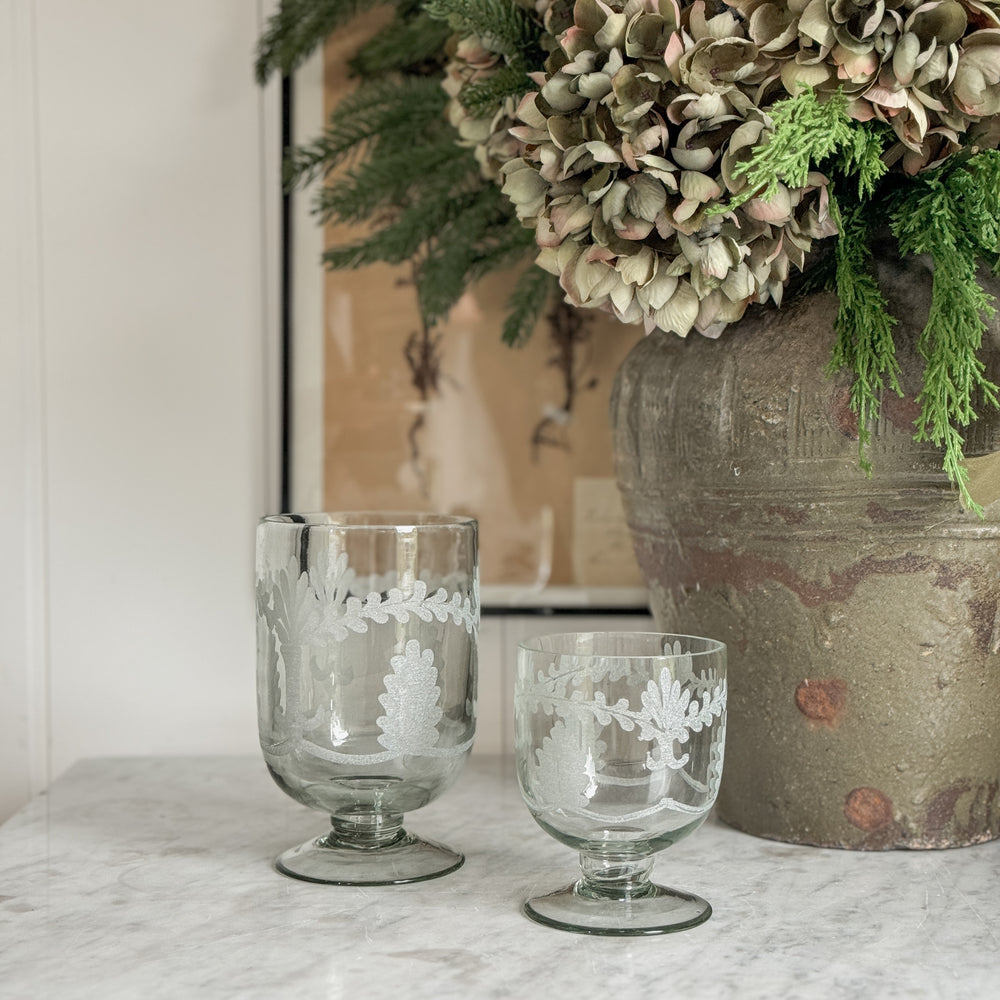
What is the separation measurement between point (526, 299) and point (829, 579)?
1.27 ft

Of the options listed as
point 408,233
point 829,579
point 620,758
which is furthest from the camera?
point 408,233

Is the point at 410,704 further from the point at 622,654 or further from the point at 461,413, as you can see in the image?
the point at 461,413

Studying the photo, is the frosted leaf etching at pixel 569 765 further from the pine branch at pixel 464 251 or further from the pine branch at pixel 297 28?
the pine branch at pixel 297 28

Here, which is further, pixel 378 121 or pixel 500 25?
pixel 378 121

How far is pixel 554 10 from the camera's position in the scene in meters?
0.69

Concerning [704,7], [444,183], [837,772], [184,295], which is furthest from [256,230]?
[837,772]

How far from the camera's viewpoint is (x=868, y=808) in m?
0.69

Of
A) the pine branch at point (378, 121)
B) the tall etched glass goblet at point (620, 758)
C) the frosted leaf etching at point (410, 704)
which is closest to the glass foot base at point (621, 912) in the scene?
the tall etched glass goblet at point (620, 758)

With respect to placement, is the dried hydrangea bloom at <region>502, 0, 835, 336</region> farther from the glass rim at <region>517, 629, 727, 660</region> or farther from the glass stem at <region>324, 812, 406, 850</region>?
the glass stem at <region>324, 812, 406, 850</region>

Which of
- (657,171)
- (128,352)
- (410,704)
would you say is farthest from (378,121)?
(410,704)

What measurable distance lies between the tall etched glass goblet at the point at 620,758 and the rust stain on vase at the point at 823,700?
120mm

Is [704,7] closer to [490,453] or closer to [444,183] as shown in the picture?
[444,183]

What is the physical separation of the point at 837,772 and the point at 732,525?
16 centimetres

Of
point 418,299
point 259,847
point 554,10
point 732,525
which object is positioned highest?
point 554,10
